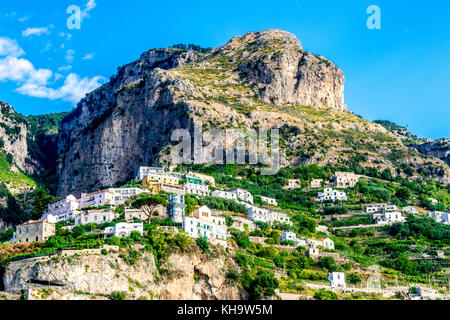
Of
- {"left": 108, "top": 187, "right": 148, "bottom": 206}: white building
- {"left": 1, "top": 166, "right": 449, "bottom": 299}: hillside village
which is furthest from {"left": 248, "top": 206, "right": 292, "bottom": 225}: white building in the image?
{"left": 108, "top": 187, "right": 148, "bottom": 206}: white building

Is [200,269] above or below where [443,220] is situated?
below

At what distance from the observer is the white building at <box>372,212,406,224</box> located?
10806 centimetres

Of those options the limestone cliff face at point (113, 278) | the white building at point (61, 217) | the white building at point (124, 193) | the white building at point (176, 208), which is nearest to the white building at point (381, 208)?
the white building at point (176, 208)

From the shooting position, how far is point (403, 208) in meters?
117

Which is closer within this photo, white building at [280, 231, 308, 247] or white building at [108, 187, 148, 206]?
white building at [280, 231, 308, 247]

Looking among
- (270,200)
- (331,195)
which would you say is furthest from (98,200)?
(331,195)

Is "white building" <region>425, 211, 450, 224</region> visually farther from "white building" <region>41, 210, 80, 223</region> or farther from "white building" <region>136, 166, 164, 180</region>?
"white building" <region>41, 210, 80, 223</region>

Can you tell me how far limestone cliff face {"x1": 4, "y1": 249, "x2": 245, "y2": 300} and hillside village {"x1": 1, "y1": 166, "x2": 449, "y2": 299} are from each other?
12.6 feet

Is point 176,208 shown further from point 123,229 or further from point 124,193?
point 124,193

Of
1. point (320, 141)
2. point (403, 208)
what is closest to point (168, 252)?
point (403, 208)

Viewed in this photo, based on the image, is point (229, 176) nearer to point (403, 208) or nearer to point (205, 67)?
point (403, 208)

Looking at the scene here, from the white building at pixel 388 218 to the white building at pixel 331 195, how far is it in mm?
14552

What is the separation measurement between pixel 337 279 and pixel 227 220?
20.2 metres
